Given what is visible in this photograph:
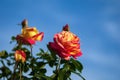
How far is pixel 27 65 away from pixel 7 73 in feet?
1.07

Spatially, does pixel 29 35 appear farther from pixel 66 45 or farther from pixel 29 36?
pixel 66 45

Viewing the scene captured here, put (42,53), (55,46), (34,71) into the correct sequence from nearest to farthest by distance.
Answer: (55,46) < (34,71) < (42,53)

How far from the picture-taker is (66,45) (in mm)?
4348

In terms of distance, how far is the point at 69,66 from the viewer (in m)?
4.59

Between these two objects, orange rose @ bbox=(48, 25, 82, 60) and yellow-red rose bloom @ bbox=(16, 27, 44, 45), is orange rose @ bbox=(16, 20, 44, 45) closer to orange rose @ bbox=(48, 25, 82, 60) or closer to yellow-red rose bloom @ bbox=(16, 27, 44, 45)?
yellow-red rose bloom @ bbox=(16, 27, 44, 45)

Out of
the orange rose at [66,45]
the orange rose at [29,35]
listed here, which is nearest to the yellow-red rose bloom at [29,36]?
the orange rose at [29,35]

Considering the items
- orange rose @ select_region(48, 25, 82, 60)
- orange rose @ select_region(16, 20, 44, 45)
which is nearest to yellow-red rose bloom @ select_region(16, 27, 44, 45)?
orange rose @ select_region(16, 20, 44, 45)

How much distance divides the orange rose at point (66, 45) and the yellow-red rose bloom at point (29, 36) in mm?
276

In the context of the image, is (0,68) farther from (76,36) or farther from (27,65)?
(76,36)

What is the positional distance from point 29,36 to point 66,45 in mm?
537

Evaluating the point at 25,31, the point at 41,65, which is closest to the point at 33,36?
the point at 25,31

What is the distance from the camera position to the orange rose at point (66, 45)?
420 cm

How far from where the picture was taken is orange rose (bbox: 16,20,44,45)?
4242 mm

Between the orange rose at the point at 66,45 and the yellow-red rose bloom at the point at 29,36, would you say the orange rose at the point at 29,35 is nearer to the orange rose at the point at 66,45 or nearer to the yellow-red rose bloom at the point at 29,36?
the yellow-red rose bloom at the point at 29,36
